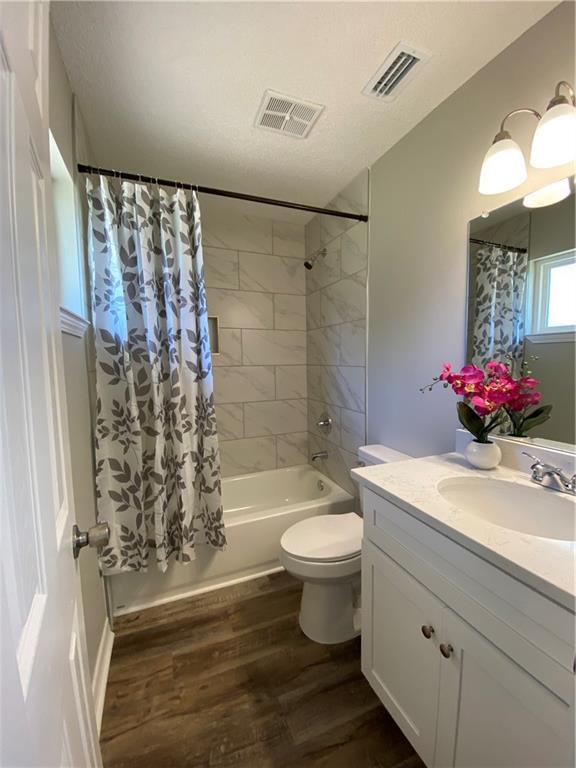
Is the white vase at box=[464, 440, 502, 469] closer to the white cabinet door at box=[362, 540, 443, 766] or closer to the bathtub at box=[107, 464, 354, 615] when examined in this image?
the white cabinet door at box=[362, 540, 443, 766]

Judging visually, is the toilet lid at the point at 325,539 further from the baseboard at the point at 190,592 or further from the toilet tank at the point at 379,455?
the baseboard at the point at 190,592

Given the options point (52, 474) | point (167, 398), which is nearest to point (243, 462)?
point (167, 398)

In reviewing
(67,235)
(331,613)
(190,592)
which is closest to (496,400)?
(331,613)

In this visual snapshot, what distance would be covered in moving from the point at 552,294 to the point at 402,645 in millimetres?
1244

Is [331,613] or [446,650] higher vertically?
[446,650]

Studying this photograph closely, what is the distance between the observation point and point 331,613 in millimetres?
1475

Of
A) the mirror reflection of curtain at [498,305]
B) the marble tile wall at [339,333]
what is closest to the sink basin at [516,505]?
the mirror reflection of curtain at [498,305]

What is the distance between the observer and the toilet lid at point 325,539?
56.2 inches

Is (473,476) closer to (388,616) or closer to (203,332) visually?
(388,616)

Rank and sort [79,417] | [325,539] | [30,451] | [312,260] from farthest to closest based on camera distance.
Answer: [312,260] < [325,539] < [79,417] < [30,451]

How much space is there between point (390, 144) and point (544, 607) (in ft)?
6.45

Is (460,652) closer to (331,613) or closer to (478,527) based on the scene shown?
(478,527)

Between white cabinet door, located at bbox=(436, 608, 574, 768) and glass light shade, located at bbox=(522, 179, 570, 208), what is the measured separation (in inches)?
50.8

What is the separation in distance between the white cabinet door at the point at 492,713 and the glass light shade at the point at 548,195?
50.8 inches
